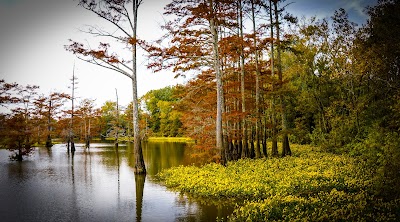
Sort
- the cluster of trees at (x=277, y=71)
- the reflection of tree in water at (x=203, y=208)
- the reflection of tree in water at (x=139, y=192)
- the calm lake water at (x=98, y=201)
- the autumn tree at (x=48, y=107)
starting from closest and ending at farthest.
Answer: the reflection of tree in water at (x=203, y=208), the calm lake water at (x=98, y=201), the reflection of tree in water at (x=139, y=192), the cluster of trees at (x=277, y=71), the autumn tree at (x=48, y=107)

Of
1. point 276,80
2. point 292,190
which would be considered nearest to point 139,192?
point 292,190

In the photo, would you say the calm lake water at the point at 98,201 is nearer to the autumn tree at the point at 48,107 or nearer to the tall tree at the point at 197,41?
the tall tree at the point at 197,41

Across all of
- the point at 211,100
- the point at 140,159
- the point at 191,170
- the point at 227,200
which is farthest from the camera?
the point at 211,100

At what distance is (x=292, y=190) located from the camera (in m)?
11.6

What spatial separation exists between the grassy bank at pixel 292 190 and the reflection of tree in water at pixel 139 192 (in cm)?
119

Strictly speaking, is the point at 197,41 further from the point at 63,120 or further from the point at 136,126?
the point at 63,120

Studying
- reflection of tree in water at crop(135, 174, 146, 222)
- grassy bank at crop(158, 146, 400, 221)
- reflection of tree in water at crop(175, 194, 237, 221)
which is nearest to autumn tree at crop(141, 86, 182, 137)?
reflection of tree in water at crop(135, 174, 146, 222)

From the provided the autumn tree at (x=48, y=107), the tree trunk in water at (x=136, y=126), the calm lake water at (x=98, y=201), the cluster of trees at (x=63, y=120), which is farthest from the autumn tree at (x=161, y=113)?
the calm lake water at (x=98, y=201)

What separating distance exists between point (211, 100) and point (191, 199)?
12620 millimetres

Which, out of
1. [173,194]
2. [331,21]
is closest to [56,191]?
[173,194]

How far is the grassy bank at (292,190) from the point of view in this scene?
8.30 meters

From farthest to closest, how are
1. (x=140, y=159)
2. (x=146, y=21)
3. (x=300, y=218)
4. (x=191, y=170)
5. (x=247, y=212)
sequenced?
1. (x=146, y=21)
2. (x=140, y=159)
3. (x=191, y=170)
4. (x=247, y=212)
5. (x=300, y=218)

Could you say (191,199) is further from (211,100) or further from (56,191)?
(211,100)

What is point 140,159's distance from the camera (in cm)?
1812
